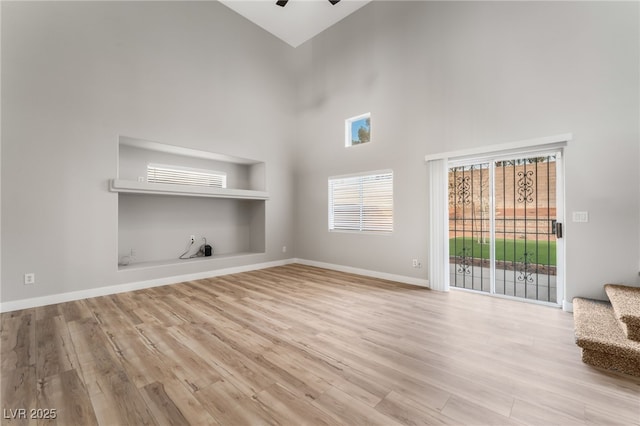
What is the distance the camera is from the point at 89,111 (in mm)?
3857

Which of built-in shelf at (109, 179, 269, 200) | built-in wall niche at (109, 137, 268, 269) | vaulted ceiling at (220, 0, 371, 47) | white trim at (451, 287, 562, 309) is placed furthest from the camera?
vaulted ceiling at (220, 0, 371, 47)

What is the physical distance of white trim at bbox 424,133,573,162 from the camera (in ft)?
10.8

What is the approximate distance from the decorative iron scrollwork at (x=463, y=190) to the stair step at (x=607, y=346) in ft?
7.20

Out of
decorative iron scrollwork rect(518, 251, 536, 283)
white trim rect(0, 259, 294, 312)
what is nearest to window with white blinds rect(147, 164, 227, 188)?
white trim rect(0, 259, 294, 312)

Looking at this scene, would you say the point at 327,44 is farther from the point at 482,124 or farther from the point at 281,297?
the point at 281,297

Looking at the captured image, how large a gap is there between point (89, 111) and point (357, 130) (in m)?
4.71

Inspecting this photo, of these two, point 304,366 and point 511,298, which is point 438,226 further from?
point 304,366

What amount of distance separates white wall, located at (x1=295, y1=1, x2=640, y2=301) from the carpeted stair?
745 mm

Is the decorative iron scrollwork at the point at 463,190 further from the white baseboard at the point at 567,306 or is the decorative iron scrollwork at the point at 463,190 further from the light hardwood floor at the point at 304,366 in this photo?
the white baseboard at the point at 567,306

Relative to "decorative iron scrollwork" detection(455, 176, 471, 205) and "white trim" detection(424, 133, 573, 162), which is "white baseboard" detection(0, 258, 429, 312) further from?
"white trim" detection(424, 133, 573, 162)

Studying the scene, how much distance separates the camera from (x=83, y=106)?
3811 mm

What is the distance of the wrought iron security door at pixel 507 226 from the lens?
3.66 meters

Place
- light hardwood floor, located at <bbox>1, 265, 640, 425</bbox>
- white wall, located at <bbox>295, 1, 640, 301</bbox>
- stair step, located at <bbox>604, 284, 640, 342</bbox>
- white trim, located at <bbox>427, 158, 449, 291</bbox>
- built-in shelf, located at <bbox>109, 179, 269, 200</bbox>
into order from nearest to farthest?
light hardwood floor, located at <bbox>1, 265, 640, 425</bbox> < stair step, located at <bbox>604, 284, 640, 342</bbox> < white wall, located at <bbox>295, 1, 640, 301</bbox> < built-in shelf, located at <bbox>109, 179, 269, 200</bbox> < white trim, located at <bbox>427, 158, 449, 291</bbox>

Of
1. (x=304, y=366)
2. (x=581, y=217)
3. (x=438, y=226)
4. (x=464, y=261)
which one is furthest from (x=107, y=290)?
(x=581, y=217)
